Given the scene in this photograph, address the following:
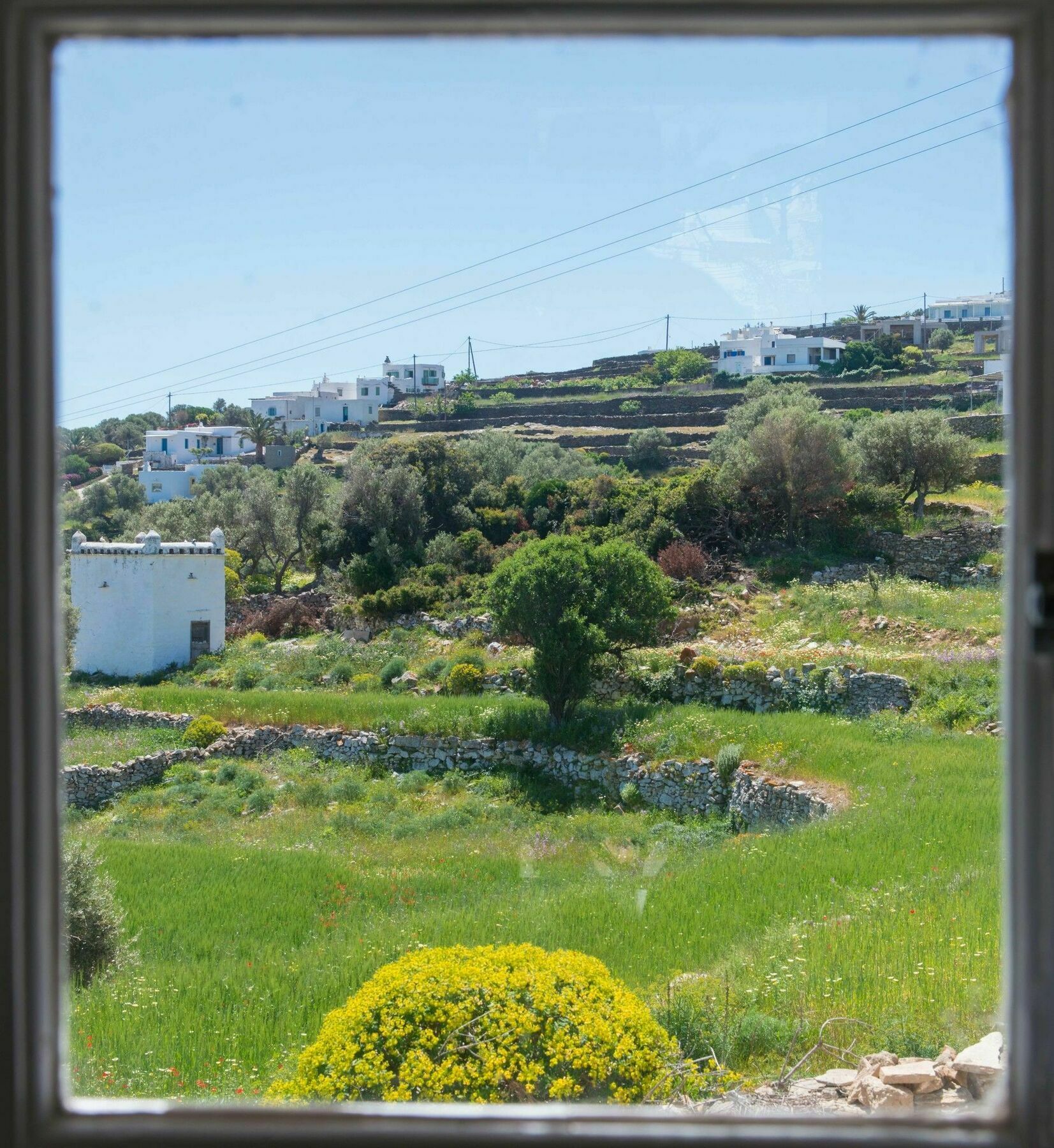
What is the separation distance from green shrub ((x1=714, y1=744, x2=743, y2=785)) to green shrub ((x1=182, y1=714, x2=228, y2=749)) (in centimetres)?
704

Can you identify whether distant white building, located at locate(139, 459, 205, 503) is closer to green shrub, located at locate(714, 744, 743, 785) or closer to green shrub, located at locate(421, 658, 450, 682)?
green shrub, located at locate(421, 658, 450, 682)

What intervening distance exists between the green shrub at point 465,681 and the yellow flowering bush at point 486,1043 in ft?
36.1

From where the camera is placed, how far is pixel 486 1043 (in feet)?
12.6

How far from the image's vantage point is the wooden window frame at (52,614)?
959 millimetres

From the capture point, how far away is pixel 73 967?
260 inches

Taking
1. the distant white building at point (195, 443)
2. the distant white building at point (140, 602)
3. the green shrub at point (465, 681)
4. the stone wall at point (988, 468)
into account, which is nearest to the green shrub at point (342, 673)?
the green shrub at point (465, 681)

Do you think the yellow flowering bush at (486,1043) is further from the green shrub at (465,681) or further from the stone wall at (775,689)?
the green shrub at (465,681)

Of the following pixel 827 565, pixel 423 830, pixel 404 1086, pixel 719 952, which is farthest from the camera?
pixel 827 565

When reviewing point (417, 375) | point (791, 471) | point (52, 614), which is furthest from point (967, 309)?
point (52, 614)

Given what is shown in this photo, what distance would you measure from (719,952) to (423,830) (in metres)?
4.73

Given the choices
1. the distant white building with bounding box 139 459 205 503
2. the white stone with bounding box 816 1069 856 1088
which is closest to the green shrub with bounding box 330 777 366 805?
the white stone with bounding box 816 1069 856 1088

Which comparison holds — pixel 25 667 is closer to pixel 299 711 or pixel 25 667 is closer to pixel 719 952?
pixel 719 952

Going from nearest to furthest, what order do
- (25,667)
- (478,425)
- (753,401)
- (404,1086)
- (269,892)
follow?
(25,667)
(404,1086)
(269,892)
(753,401)
(478,425)

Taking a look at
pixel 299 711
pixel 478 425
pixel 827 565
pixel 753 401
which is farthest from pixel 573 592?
pixel 478 425
